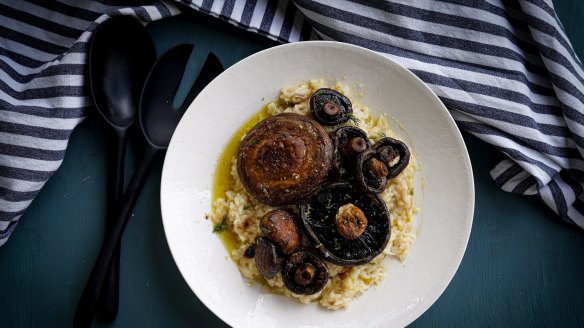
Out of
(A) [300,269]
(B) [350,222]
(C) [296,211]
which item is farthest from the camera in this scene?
(C) [296,211]

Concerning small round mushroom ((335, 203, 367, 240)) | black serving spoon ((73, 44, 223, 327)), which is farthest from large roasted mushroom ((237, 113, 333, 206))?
black serving spoon ((73, 44, 223, 327))

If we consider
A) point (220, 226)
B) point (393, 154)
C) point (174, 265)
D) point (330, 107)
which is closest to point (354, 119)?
point (330, 107)

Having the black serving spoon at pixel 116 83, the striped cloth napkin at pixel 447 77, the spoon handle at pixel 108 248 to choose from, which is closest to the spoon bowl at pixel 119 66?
the black serving spoon at pixel 116 83

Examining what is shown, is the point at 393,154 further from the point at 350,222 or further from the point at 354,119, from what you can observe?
the point at 350,222

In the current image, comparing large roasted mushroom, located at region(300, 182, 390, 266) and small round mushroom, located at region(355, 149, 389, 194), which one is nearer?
small round mushroom, located at region(355, 149, 389, 194)

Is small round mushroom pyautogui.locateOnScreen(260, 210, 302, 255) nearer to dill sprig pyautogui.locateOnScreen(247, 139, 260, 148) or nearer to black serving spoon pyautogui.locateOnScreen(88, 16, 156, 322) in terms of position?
dill sprig pyautogui.locateOnScreen(247, 139, 260, 148)

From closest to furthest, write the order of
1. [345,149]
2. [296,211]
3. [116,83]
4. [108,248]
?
[345,149]
[296,211]
[108,248]
[116,83]

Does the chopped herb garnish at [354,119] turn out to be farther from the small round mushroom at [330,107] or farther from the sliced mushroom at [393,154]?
the sliced mushroom at [393,154]
